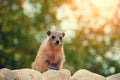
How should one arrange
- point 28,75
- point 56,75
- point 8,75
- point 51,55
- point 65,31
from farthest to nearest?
1. point 65,31
2. point 51,55
3. point 56,75
4. point 28,75
5. point 8,75

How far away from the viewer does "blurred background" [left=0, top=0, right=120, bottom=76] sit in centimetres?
2294

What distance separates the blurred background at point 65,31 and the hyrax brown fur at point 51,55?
30.8 ft

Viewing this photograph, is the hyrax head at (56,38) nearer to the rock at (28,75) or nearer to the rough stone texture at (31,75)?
the rough stone texture at (31,75)

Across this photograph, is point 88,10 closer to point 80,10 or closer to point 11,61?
point 80,10

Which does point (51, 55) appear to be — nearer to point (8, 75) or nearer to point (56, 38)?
point (56, 38)

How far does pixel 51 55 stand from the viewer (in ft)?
42.7

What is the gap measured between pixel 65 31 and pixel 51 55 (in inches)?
380

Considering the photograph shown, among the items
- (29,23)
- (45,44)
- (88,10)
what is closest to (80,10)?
(88,10)

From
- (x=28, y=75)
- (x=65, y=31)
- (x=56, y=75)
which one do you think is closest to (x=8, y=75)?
(x=28, y=75)

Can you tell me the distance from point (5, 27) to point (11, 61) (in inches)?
55.6

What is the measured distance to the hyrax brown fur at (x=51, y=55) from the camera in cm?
1281

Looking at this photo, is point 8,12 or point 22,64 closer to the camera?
point 22,64

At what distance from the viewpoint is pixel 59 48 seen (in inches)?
514

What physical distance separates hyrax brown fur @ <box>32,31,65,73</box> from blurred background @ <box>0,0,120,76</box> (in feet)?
30.8
